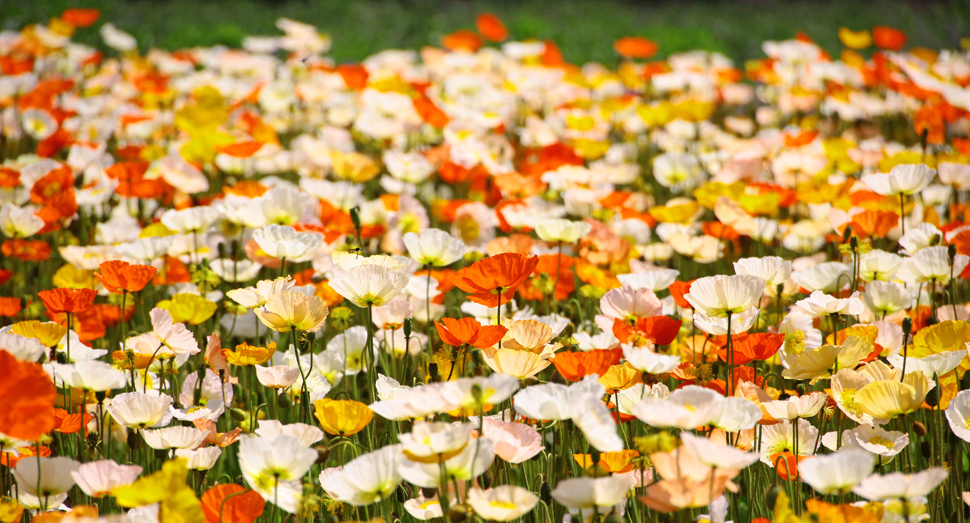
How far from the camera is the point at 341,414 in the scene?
4.91ft

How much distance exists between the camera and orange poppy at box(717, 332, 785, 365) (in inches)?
63.7

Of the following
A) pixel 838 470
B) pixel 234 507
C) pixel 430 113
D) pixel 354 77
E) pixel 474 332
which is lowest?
pixel 234 507

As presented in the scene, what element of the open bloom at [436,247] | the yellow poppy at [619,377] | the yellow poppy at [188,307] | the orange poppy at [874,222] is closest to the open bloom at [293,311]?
the yellow poppy at [188,307]

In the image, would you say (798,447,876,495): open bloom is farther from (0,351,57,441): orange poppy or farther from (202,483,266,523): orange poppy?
(0,351,57,441): orange poppy

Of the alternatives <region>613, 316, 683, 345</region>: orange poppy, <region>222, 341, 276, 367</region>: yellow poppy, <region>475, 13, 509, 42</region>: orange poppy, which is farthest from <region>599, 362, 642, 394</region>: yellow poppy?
<region>475, 13, 509, 42</region>: orange poppy

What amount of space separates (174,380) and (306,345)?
13.4 inches

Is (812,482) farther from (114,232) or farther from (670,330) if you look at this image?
(114,232)

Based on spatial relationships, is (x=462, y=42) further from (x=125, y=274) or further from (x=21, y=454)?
(x=21, y=454)

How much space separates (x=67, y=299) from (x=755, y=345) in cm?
139

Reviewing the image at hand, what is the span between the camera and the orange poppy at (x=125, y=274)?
1844 millimetres

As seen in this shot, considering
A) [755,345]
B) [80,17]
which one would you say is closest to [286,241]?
[755,345]

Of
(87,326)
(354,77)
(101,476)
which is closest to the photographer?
(101,476)

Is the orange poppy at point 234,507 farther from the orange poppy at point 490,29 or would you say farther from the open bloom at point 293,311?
the orange poppy at point 490,29

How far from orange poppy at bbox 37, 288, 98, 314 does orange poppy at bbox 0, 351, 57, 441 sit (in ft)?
1.89
